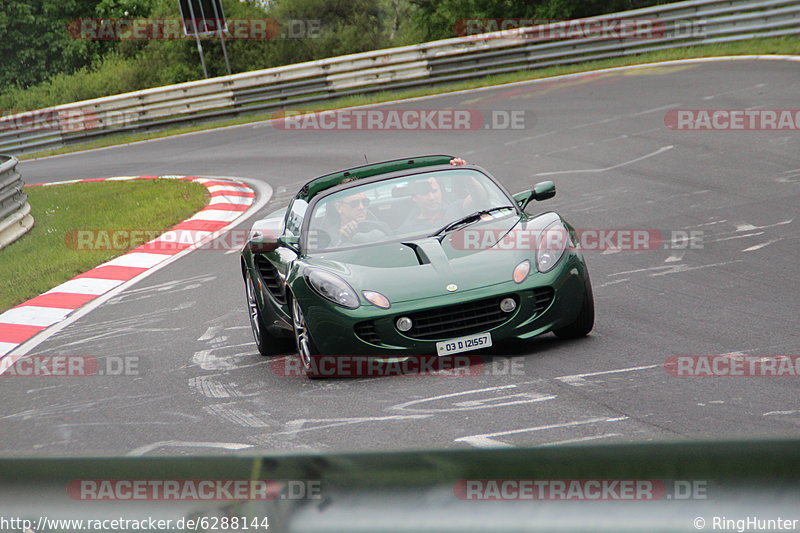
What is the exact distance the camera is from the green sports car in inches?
248

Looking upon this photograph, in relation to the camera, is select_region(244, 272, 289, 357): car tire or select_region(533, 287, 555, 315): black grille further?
select_region(244, 272, 289, 357): car tire

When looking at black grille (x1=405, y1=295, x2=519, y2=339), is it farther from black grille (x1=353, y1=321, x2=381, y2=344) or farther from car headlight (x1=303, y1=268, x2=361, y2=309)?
car headlight (x1=303, y1=268, x2=361, y2=309)

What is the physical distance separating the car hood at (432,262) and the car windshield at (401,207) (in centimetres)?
24

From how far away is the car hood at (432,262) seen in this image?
6.34 m

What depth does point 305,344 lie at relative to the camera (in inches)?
262

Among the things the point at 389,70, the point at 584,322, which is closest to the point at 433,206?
the point at 584,322

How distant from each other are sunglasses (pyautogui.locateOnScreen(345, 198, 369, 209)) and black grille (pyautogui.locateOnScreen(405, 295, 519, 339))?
145 centimetres

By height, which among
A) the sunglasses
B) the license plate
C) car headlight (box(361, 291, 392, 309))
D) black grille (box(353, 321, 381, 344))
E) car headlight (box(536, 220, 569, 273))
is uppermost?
the sunglasses

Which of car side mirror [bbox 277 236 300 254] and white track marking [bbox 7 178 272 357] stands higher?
car side mirror [bbox 277 236 300 254]

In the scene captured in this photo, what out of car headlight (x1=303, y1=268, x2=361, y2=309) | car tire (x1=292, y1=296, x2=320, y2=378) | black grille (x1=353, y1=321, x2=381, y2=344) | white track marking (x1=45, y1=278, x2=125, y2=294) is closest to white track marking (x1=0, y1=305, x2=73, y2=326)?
white track marking (x1=45, y1=278, x2=125, y2=294)

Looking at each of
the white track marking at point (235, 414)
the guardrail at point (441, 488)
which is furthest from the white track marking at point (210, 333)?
the guardrail at point (441, 488)

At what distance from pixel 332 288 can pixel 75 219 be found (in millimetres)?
10795

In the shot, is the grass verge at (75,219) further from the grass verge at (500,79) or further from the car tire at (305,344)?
the grass verge at (500,79)

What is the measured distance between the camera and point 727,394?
523 centimetres
